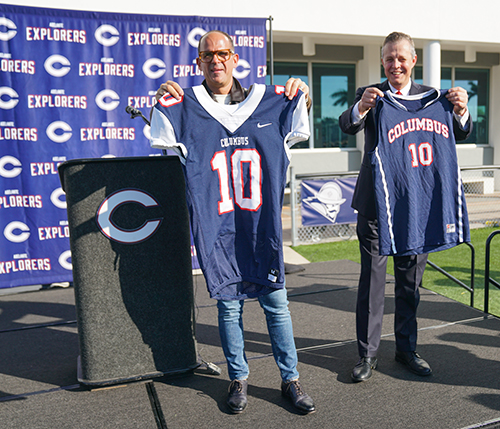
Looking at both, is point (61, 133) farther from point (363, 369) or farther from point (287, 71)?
point (287, 71)

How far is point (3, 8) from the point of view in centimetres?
471

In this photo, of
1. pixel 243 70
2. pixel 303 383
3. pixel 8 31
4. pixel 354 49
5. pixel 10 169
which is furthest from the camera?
pixel 354 49

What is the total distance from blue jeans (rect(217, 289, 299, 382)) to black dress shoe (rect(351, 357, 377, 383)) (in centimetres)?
42

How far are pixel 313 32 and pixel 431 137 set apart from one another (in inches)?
299

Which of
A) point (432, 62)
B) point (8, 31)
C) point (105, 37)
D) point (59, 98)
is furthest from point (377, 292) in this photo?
point (432, 62)

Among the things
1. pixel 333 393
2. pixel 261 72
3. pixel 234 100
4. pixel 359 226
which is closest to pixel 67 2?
pixel 261 72

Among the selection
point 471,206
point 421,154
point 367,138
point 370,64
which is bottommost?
point 471,206

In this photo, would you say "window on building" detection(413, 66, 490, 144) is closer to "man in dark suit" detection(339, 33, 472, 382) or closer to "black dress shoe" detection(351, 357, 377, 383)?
"man in dark suit" detection(339, 33, 472, 382)

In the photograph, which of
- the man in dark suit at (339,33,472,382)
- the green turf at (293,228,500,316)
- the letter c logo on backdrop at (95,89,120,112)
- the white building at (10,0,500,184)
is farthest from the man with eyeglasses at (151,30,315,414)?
the white building at (10,0,500,184)

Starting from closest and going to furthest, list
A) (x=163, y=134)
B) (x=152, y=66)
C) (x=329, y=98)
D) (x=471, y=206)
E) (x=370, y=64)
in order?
(x=163, y=134) → (x=152, y=66) → (x=471, y=206) → (x=370, y=64) → (x=329, y=98)

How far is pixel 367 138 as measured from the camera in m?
2.70

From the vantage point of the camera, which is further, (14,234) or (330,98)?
(330,98)

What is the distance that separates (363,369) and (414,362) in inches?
13.3

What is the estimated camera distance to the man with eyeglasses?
7.79 ft
